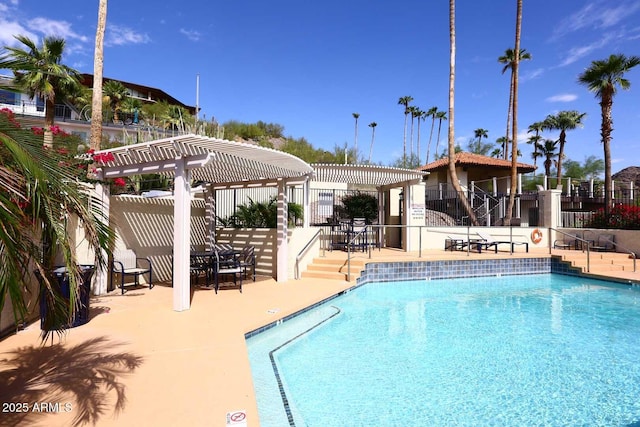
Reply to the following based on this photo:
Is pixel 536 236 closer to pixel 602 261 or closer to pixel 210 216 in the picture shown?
pixel 602 261

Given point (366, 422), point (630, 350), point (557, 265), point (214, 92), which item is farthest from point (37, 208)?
point (214, 92)

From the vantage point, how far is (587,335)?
619cm

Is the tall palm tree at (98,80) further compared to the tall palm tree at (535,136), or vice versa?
the tall palm tree at (535,136)

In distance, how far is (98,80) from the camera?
31.9 ft

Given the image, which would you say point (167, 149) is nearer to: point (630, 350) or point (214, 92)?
point (630, 350)

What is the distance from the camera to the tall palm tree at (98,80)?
963 cm

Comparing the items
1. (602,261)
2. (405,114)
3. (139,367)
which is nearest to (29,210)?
(139,367)

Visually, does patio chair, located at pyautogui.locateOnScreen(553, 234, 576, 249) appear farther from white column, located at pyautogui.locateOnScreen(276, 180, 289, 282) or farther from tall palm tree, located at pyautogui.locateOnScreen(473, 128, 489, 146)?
tall palm tree, located at pyautogui.locateOnScreen(473, 128, 489, 146)

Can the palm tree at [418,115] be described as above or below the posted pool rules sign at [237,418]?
above

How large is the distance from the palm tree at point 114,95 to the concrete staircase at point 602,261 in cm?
3457

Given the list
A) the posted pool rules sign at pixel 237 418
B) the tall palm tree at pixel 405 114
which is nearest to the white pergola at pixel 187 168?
the posted pool rules sign at pixel 237 418

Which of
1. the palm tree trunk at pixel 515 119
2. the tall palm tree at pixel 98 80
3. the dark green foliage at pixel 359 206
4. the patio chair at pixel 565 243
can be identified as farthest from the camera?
the dark green foliage at pixel 359 206

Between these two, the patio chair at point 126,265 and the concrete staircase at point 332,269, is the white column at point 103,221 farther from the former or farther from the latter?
the concrete staircase at point 332,269

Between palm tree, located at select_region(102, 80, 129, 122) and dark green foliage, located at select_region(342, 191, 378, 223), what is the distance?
966 inches
